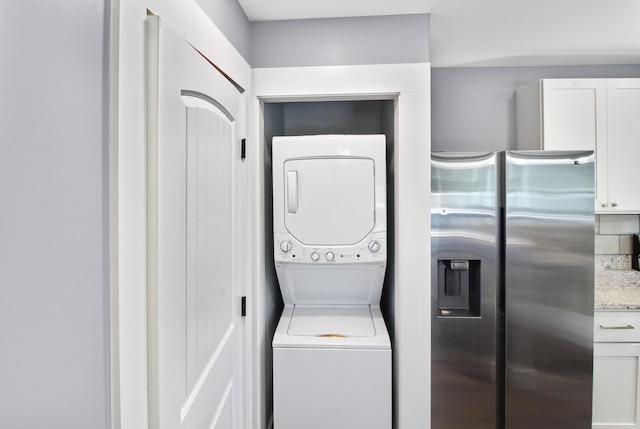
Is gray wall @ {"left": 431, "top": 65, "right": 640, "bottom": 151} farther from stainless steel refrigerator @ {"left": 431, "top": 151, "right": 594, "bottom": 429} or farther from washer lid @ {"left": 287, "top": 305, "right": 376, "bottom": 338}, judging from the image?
washer lid @ {"left": 287, "top": 305, "right": 376, "bottom": 338}

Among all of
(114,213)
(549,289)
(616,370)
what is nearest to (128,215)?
(114,213)

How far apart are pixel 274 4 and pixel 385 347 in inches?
69.6

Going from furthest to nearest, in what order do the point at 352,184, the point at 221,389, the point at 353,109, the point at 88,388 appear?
the point at 353,109 < the point at 352,184 < the point at 221,389 < the point at 88,388

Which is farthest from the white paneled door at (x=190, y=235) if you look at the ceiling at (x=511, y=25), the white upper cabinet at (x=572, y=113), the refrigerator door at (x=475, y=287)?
the white upper cabinet at (x=572, y=113)

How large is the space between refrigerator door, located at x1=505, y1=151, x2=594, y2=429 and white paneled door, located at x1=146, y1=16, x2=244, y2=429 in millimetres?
1589

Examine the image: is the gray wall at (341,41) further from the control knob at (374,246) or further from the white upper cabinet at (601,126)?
the white upper cabinet at (601,126)

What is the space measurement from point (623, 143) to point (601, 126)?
0.67 feet

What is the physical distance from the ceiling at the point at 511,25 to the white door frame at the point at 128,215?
111 cm

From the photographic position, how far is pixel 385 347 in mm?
1776

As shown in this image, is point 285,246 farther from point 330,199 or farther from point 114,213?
point 114,213

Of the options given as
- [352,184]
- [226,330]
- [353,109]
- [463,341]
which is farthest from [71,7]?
[463,341]

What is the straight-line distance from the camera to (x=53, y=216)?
22.6 inches

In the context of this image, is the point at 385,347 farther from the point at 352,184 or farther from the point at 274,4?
the point at 274,4

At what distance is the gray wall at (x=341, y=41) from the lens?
5.87ft
